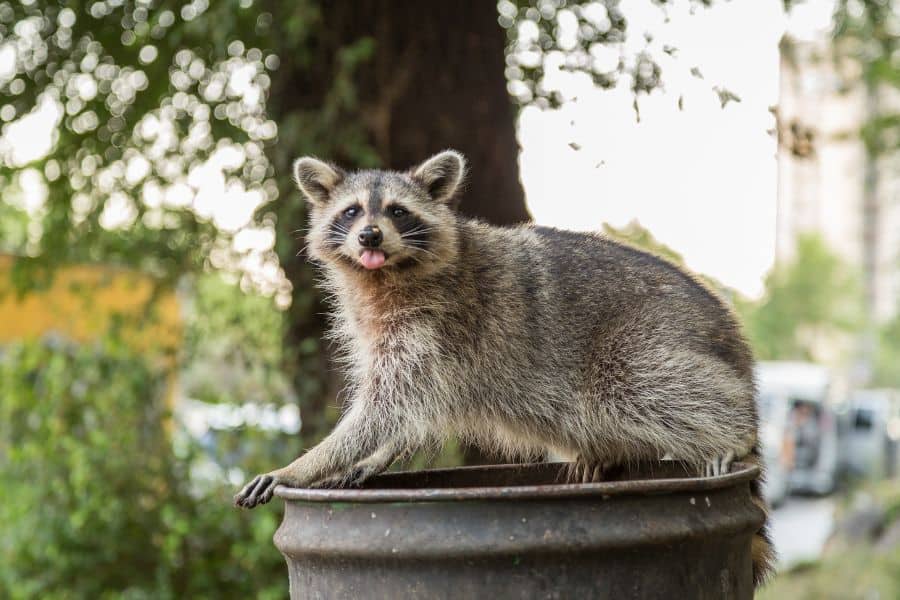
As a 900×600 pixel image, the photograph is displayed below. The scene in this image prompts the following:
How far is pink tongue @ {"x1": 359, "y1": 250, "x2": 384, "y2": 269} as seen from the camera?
268cm

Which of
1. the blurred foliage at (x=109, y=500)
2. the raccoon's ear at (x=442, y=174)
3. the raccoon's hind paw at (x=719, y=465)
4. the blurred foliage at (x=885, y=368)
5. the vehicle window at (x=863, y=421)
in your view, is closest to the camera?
the raccoon's hind paw at (x=719, y=465)

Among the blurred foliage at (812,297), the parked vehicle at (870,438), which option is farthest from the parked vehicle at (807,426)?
the blurred foliage at (812,297)

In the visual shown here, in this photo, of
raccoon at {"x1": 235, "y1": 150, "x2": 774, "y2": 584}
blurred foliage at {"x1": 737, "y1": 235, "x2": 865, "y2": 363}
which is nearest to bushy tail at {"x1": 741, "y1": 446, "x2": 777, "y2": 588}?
raccoon at {"x1": 235, "y1": 150, "x2": 774, "y2": 584}

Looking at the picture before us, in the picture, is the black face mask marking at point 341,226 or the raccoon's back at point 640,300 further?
the black face mask marking at point 341,226

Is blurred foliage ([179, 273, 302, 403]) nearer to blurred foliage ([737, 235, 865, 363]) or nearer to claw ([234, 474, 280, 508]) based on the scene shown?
claw ([234, 474, 280, 508])

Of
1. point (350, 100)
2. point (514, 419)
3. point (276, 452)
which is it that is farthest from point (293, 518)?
point (276, 452)

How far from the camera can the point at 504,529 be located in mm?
1785

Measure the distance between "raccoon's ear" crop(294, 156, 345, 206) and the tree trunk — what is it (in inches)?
47.9

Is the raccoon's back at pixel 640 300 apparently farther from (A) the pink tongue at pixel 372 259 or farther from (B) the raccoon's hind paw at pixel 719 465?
(A) the pink tongue at pixel 372 259

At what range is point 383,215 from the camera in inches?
110

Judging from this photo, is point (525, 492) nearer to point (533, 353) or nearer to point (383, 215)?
point (533, 353)

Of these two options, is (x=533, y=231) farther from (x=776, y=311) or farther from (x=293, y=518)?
(x=776, y=311)

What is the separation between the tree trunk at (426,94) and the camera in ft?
14.2

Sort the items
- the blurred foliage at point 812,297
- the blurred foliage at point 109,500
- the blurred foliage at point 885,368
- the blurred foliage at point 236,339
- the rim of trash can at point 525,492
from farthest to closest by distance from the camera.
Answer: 1. the blurred foliage at point 885,368
2. the blurred foliage at point 812,297
3. the blurred foliage at point 109,500
4. the blurred foliage at point 236,339
5. the rim of trash can at point 525,492
